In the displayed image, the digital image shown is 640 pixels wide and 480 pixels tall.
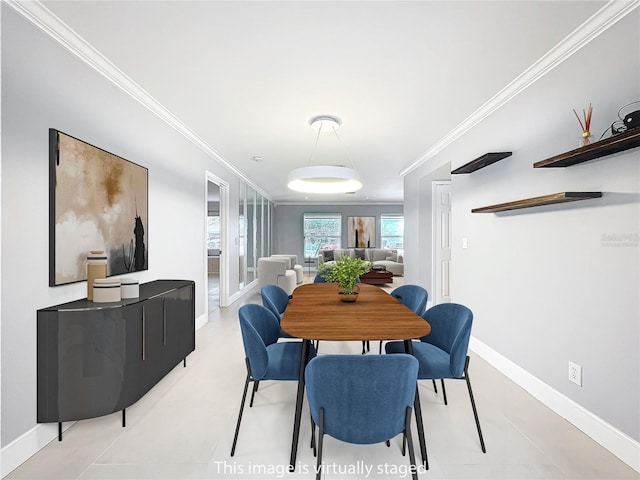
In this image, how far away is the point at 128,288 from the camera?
2.29 meters

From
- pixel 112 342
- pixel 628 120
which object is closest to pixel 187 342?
pixel 112 342

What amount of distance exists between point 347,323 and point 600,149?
1672 millimetres

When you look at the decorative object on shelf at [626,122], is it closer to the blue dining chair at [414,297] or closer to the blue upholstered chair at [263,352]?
the blue dining chair at [414,297]

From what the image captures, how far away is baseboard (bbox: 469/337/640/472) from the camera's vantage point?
71.1 inches

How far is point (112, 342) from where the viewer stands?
2016mm

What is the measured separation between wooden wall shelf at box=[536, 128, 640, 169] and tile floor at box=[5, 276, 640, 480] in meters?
1.68

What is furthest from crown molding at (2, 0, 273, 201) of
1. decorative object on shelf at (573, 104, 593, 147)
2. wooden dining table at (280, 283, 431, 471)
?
decorative object on shelf at (573, 104, 593, 147)

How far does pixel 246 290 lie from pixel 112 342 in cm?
530

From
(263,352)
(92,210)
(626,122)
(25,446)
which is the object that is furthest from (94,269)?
(626,122)

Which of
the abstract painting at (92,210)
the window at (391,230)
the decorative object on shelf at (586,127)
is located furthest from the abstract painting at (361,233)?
the decorative object on shelf at (586,127)

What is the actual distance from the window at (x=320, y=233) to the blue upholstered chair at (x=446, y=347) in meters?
9.25

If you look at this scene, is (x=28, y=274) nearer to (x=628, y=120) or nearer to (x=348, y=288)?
(x=348, y=288)

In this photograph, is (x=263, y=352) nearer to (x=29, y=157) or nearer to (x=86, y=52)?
(x=29, y=157)

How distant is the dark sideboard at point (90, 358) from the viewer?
190 centimetres
